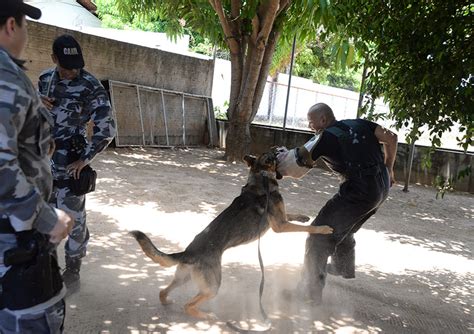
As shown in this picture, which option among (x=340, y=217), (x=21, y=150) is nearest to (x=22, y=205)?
(x=21, y=150)

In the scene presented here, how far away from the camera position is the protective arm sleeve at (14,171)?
1.75 metres

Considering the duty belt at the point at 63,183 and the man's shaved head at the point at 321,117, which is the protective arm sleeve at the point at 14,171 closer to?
the duty belt at the point at 63,183

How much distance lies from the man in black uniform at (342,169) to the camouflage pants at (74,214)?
1666 millimetres

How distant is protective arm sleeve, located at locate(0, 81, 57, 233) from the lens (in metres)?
1.75

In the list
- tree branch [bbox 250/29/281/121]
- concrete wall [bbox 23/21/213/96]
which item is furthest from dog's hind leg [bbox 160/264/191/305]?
tree branch [bbox 250/29/281/121]

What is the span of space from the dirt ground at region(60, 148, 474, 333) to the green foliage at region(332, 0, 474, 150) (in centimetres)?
170

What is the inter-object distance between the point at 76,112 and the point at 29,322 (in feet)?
7.07

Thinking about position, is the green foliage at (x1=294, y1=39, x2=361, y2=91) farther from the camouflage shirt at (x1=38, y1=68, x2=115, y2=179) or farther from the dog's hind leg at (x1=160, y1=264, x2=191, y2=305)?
the dog's hind leg at (x1=160, y1=264, x2=191, y2=305)

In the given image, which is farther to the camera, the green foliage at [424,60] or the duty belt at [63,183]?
the duty belt at [63,183]

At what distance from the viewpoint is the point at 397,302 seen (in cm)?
446

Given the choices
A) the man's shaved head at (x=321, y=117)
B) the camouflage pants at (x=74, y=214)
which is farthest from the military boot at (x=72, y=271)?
the man's shaved head at (x=321, y=117)

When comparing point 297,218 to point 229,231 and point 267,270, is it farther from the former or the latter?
point 267,270

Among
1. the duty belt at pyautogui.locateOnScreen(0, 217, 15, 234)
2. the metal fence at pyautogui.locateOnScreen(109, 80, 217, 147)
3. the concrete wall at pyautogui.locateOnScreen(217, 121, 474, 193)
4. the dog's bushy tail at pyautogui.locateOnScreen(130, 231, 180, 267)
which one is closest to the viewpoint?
the duty belt at pyautogui.locateOnScreen(0, 217, 15, 234)

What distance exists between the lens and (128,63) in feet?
43.0
